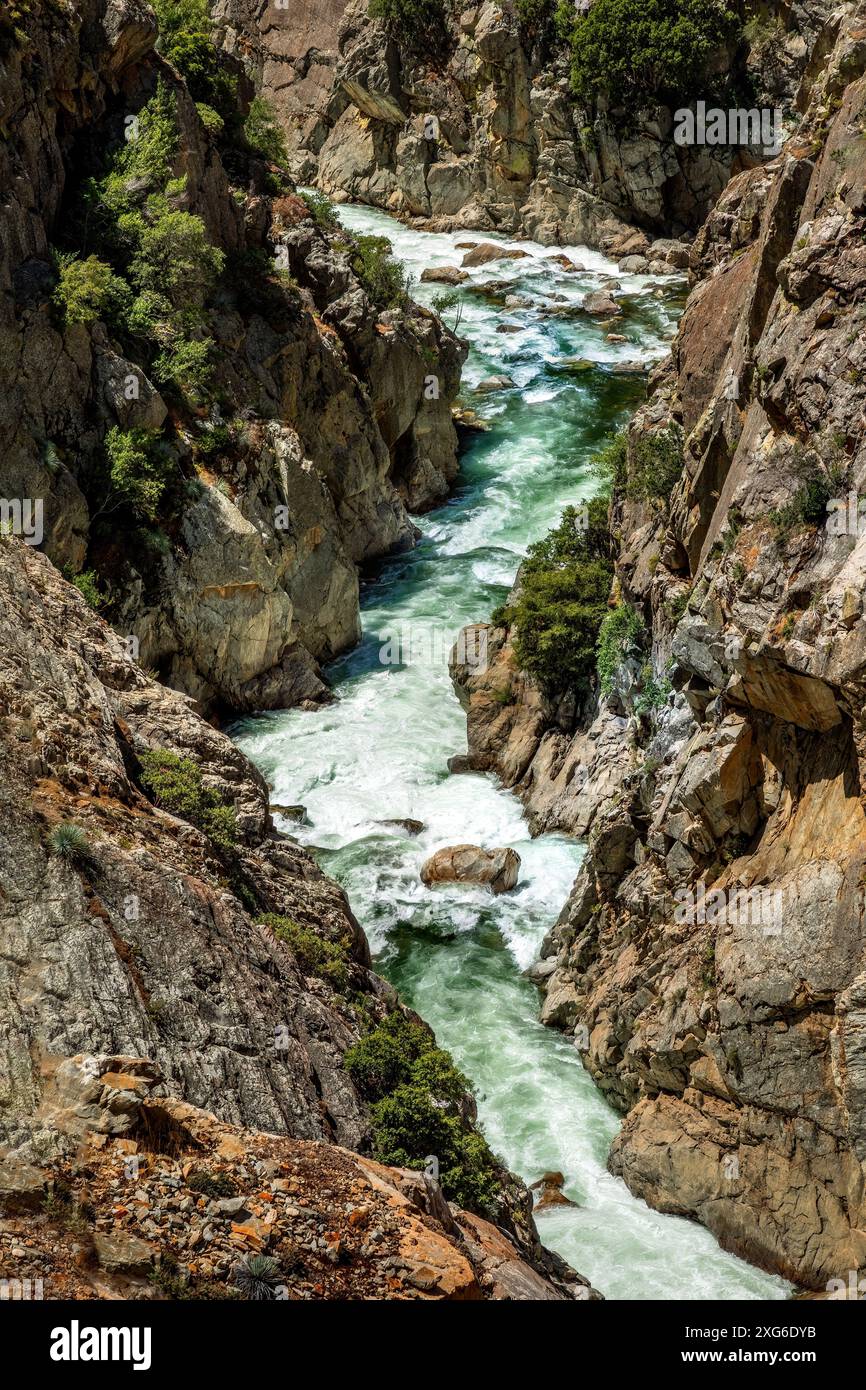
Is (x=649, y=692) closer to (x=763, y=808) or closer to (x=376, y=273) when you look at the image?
(x=763, y=808)

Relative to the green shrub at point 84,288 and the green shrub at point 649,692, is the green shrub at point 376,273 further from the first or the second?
the green shrub at point 649,692

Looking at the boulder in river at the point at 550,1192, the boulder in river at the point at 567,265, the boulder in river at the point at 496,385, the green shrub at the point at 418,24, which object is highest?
the green shrub at the point at 418,24

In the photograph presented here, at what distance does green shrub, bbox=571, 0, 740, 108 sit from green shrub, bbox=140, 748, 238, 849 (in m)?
59.4

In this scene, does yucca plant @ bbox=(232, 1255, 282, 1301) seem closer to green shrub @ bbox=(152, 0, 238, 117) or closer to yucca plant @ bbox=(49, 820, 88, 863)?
yucca plant @ bbox=(49, 820, 88, 863)

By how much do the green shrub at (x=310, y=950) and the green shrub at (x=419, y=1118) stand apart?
105cm

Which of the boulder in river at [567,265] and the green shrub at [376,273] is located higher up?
the boulder in river at [567,265]

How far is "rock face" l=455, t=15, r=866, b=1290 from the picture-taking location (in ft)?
51.4

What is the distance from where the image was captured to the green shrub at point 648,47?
62.8 metres

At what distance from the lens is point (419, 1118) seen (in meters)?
14.9

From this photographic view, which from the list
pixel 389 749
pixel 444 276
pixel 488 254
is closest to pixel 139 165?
pixel 389 749

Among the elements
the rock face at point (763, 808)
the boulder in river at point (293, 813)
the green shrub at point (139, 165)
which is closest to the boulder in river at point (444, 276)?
the green shrub at point (139, 165)

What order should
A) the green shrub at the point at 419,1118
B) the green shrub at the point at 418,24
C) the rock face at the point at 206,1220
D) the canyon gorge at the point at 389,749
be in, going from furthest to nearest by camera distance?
the green shrub at the point at 418,24 → the green shrub at the point at 419,1118 → the canyon gorge at the point at 389,749 → the rock face at the point at 206,1220

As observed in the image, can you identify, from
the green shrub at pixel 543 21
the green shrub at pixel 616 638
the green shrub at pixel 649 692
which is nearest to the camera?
the green shrub at pixel 649 692
